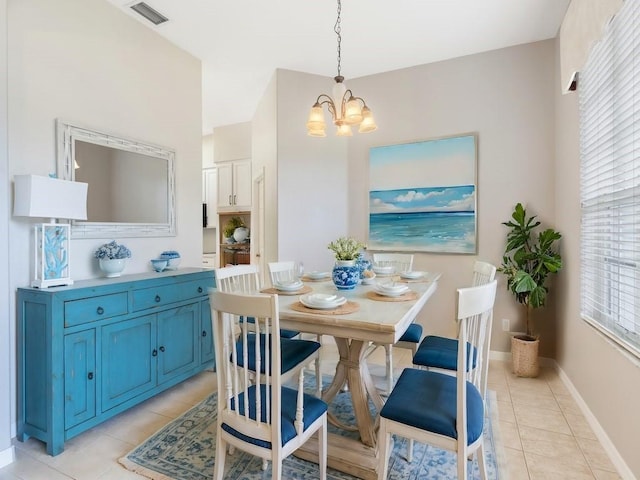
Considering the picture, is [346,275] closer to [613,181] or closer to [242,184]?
[613,181]

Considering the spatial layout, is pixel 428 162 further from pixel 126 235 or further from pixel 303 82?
pixel 126 235

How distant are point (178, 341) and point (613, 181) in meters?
3.17

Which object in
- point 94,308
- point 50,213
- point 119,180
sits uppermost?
point 119,180

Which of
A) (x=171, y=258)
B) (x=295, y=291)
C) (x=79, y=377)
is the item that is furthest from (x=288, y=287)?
(x=171, y=258)

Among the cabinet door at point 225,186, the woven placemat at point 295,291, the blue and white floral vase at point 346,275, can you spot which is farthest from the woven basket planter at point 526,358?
the cabinet door at point 225,186

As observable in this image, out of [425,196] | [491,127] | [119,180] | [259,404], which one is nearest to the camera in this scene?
[259,404]

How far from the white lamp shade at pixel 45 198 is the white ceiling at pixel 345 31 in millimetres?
1600

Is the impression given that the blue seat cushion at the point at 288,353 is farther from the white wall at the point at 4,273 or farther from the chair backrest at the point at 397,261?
the chair backrest at the point at 397,261

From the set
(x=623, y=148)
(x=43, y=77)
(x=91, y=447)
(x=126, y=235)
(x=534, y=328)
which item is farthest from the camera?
(x=534, y=328)

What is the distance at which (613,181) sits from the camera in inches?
78.2

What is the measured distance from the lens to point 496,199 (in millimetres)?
3348

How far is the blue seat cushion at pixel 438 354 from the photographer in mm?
1990

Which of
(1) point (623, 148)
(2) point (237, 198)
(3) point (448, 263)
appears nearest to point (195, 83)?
(2) point (237, 198)

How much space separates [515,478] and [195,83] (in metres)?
4.03
